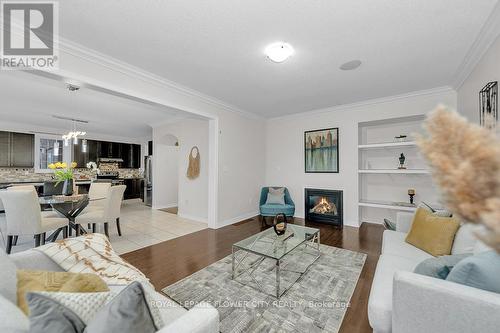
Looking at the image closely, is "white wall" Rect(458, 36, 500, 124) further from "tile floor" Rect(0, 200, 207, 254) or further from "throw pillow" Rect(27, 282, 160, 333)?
"tile floor" Rect(0, 200, 207, 254)

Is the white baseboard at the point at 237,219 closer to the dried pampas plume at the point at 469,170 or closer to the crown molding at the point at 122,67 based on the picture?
the crown molding at the point at 122,67

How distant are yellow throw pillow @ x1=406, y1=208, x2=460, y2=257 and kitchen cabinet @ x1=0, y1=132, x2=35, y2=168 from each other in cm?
909

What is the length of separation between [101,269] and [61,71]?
210 cm

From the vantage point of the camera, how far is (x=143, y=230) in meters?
4.09

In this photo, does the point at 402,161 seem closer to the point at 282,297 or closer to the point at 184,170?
the point at 282,297

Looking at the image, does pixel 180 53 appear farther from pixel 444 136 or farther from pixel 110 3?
pixel 444 136

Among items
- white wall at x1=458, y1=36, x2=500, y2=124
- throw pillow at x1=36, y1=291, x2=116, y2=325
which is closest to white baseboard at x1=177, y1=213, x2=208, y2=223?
throw pillow at x1=36, y1=291, x2=116, y2=325

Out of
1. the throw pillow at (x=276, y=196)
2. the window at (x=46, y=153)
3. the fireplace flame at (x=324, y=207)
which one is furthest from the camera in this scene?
the window at (x=46, y=153)

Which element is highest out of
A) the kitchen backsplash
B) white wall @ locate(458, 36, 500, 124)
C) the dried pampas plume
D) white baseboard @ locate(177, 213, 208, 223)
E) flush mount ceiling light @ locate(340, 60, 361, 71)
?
flush mount ceiling light @ locate(340, 60, 361, 71)

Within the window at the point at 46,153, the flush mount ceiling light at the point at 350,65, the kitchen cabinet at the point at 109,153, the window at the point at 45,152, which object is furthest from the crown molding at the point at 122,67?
the kitchen cabinet at the point at 109,153

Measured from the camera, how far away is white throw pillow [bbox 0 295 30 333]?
0.72 m

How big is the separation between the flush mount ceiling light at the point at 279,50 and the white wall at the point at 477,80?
1.83m

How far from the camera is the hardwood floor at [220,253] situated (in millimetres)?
1936

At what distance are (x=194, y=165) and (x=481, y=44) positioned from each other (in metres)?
4.87
